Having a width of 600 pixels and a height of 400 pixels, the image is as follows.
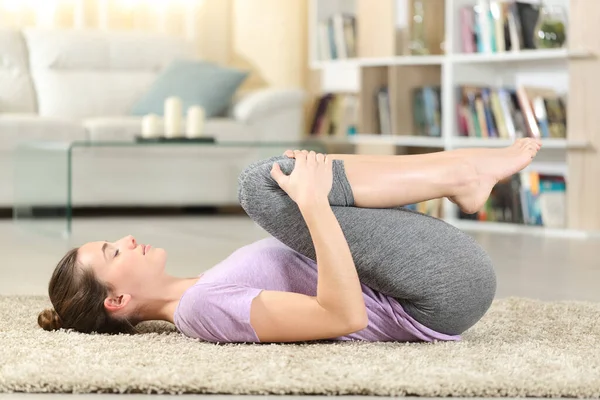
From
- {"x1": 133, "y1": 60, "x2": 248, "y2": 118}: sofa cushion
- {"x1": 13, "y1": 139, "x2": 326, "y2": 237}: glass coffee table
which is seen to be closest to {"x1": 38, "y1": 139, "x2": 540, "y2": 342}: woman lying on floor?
{"x1": 13, "y1": 139, "x2": 326, "y2": 237}: glass coffee table

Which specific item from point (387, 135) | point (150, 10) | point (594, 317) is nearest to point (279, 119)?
point (387, 135)

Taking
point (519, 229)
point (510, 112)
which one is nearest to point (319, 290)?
point (519, 229)

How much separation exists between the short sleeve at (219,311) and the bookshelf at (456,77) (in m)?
2.99

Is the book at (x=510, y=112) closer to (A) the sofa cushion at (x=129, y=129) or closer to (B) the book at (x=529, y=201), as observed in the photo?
(B) the book at (x=529, y=201)

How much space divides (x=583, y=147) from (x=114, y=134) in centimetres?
225

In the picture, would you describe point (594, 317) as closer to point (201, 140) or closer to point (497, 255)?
point (497, 255)

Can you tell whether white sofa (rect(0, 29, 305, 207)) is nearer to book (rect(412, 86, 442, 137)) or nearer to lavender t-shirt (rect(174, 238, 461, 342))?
book (rect(412, 86, 442, 137))

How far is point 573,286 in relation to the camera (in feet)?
9.95

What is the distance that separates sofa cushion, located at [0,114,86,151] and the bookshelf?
4.80ft

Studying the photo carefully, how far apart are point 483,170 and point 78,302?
2.61 feet

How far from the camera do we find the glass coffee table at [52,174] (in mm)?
4277

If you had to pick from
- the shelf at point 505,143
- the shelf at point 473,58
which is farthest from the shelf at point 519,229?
the shelf at point 473,58

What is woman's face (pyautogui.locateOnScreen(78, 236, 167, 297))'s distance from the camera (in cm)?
195

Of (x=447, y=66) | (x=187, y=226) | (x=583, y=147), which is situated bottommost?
(x=187, y=226)
